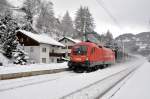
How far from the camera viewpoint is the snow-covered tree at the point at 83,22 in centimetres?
9238

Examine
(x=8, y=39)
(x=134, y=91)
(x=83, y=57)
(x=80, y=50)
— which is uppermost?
(x=8, y=39)

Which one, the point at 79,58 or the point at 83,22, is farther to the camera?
the point at 83,22

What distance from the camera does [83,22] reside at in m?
94.4

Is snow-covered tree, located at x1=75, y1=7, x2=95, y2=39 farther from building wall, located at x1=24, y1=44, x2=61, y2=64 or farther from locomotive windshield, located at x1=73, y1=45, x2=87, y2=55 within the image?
locomotive windshield, located at x1=73, y1=45, x2=87, y2=55

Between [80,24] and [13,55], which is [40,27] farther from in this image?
[13,55]

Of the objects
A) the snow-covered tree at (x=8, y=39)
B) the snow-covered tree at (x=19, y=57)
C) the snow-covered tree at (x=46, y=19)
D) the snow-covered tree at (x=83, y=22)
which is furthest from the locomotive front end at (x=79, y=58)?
the snow-covered tree at (x=83, y=22)

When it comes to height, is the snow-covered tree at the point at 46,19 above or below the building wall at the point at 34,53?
above

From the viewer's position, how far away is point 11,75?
57.2 ft

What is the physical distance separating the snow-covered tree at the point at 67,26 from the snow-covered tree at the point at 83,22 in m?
12.0

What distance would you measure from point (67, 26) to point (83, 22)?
15.8m

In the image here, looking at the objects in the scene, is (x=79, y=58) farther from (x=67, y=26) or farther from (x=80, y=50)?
(x=67, y=26)

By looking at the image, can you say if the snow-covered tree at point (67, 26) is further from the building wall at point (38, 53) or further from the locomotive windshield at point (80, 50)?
the locomotive windshield at point (80, 50)

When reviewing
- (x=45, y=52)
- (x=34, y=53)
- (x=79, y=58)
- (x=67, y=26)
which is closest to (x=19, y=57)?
(x=34, y=53)

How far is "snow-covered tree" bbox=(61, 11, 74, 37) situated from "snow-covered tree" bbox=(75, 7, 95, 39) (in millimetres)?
11965
